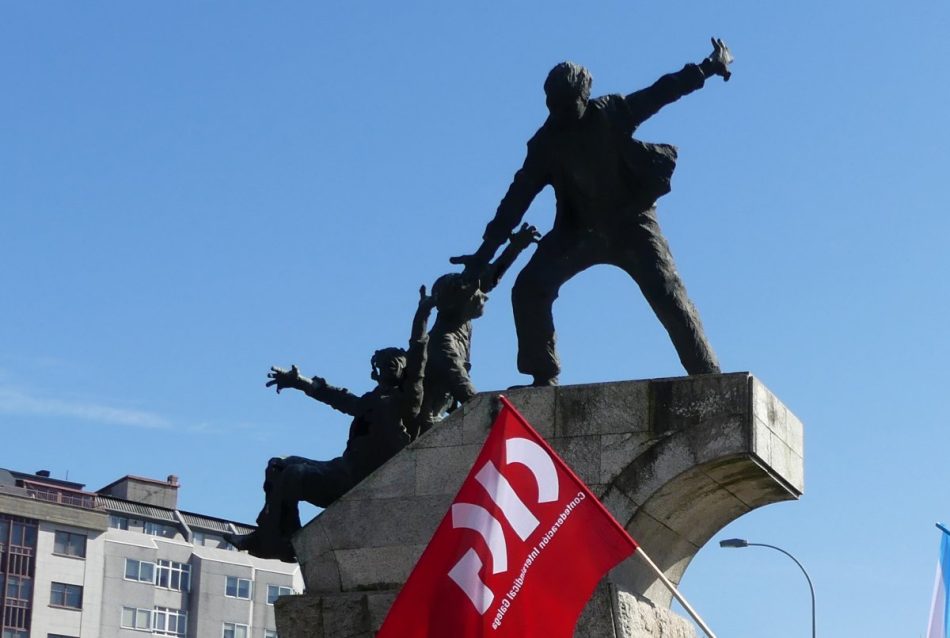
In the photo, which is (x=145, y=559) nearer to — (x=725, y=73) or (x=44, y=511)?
(x=44, y=511)

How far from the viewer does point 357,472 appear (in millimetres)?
12289

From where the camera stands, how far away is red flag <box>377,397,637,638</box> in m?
8.42

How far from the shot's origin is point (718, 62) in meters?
11.0

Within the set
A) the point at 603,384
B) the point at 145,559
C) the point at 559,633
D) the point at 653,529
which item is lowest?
the point at 559,633

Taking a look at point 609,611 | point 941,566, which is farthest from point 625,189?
point 941,566

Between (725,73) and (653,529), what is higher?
(725,73)

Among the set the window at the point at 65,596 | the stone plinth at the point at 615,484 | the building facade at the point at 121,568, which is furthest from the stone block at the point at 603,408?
the window at the point at 65,596

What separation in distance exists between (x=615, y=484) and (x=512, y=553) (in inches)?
70.4

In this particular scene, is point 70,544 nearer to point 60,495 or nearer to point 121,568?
point 60,495

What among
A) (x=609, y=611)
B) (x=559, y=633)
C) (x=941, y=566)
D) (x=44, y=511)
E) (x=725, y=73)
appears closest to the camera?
(x=559, y=633)

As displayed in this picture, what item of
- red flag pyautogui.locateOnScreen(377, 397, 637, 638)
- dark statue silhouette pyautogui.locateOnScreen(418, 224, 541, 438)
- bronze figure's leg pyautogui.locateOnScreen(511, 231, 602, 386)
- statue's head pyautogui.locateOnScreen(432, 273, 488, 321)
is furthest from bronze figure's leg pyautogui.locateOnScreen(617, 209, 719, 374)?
red flag pyautogui.locateOnScreen(377, 397, 637, 638)

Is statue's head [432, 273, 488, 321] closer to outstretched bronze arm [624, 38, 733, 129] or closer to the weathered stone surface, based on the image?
outstretched bronze arm [624, 38, 733, 129]

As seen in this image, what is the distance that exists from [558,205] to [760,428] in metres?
2.36

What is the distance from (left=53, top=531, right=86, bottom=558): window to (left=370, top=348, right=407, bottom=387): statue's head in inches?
2272
